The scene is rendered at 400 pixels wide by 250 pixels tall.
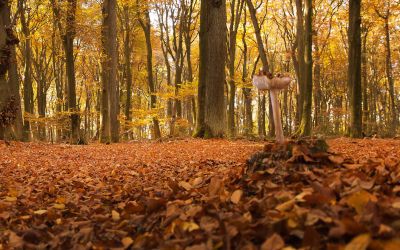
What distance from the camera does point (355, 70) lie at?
31.5 feet

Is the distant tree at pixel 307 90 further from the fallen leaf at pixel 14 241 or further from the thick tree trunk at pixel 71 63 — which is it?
the fallen leaf at pixel 14 241

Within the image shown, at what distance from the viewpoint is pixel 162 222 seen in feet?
7.09

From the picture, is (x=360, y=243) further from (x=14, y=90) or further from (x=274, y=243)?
(x=14, y=90)

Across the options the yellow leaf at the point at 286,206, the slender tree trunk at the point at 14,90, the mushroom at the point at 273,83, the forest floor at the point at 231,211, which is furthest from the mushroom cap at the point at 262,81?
the slender tree trunk at the point at 14,90

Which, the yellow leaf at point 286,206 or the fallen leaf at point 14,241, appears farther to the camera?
the fallen leaf at point 14,241

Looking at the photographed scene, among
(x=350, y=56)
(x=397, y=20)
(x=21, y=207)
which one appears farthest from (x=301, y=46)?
(x=397, y=20)

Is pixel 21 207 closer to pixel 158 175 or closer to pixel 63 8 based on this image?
pixel 158 175

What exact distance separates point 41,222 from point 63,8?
12783mm

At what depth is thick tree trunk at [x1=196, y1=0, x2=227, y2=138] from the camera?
1002 cm

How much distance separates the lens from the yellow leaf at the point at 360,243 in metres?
1.26

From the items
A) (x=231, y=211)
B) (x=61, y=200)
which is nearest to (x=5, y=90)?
(x=61, y=200)

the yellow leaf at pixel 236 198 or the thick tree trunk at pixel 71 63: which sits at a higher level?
the thick tree trunk at pixel 71 63

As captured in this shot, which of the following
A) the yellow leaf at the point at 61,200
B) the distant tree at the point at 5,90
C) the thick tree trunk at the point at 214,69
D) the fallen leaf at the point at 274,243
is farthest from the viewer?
the thick tree trunk at the point at 214,69

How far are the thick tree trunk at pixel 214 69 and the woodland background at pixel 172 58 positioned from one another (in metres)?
0.10
